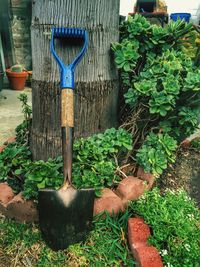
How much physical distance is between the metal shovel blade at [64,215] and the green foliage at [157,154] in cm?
48

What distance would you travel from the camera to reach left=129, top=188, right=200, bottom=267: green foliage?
157cm

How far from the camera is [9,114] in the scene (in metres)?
4.46

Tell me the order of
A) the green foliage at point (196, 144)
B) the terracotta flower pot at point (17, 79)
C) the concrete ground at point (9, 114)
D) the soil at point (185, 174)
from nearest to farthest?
1. the soil at point (185, 174)
2. the green foliage at point (196, 144)
3. the concrete ground at point (9, 114)
4. the terracotta flower pot at point (17, 79)

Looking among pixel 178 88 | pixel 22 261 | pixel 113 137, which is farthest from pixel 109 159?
pixel 22 261

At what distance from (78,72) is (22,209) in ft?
2.97

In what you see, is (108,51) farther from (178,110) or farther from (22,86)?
(22,86)

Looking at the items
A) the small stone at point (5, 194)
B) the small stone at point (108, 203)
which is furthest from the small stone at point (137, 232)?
the small stone at point (5, 194)

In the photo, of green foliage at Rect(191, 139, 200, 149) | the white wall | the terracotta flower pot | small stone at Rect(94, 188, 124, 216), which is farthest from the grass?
the white wall

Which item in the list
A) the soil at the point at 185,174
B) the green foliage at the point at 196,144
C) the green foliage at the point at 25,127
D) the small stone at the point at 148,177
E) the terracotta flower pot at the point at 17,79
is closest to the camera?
the small stone at the point at 148,177

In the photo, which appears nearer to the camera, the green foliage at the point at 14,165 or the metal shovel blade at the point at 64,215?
the metal shovel blade at the point at 64,215

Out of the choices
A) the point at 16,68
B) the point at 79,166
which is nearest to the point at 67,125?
the point at 79,166

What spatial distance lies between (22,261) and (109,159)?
0.79 m

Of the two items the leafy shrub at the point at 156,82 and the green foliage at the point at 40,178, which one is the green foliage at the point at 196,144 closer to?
the leafy shrub at the point at 156,82

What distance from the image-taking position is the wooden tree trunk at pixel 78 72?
71.4 inches
